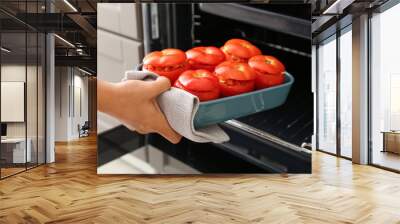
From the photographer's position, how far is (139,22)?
19.2ft

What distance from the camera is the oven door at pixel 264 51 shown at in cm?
584

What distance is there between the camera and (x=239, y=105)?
5.69m

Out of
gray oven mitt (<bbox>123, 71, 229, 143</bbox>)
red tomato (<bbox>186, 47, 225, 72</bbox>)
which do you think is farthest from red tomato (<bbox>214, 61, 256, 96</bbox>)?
gray oven mitt (<bbox>123, 71, 229, 143</bbox>)

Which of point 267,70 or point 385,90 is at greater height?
point 267,70

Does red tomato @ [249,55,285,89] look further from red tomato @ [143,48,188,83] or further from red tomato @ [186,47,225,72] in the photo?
red tomato @ [143,48,188,83]

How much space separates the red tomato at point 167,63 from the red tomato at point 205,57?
10 cm

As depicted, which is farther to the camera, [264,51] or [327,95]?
[327,95]

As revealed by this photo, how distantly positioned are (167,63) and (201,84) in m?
0.60

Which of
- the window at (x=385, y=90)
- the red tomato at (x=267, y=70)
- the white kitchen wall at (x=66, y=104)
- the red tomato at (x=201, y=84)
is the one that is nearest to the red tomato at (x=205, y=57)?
the red tomato at (x=201, y=84)

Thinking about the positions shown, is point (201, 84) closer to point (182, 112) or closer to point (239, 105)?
point (182, 112)

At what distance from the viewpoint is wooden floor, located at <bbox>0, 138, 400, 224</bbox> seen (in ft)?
12.1

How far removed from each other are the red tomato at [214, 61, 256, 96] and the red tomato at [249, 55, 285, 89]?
13 cm

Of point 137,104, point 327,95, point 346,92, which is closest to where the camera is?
point 137,104

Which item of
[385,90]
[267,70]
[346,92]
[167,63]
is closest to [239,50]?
[267,70]
